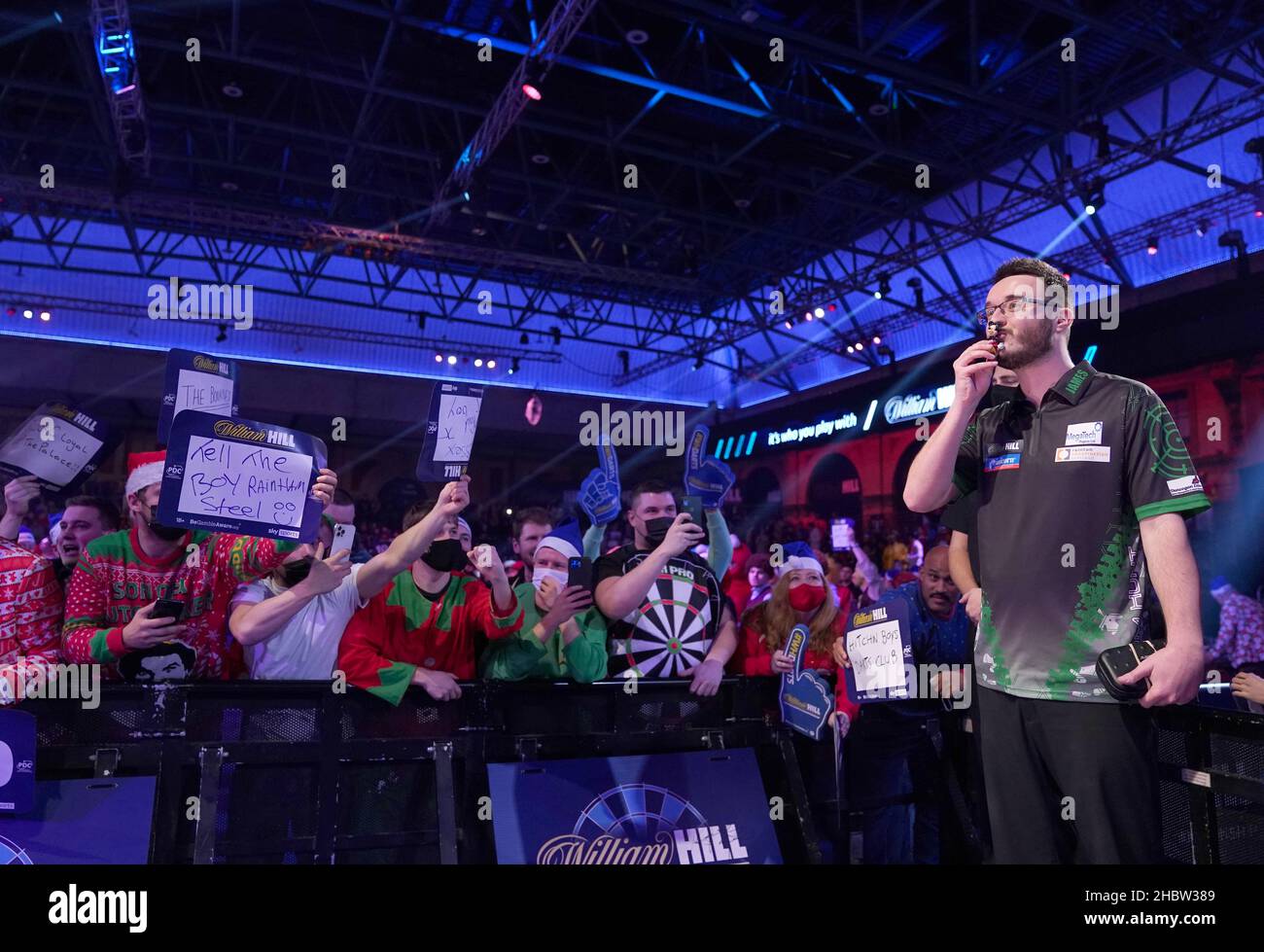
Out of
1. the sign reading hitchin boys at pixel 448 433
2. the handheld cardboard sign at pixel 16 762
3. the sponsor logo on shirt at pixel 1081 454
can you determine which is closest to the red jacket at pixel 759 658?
the sign reading hitchin boys at pixel 448 433

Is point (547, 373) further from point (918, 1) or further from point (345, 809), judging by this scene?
point (345, 809)

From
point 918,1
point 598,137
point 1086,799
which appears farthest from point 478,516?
point 1086,799

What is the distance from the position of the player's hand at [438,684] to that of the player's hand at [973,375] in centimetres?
225

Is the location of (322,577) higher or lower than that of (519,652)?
higher

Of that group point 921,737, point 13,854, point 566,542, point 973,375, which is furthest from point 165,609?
point 921,737

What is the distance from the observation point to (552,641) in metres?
3.83

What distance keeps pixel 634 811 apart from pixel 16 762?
2.22 meters

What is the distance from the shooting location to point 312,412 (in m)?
21.0

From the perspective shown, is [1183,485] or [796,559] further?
[796,559]

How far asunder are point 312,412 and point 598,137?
11507 millimetres

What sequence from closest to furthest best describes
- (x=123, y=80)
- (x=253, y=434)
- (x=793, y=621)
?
1. (x=253, y=434)
2. (x=793, y=621)
3. (x=123, y=80)

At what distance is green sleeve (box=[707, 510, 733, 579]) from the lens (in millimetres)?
4617

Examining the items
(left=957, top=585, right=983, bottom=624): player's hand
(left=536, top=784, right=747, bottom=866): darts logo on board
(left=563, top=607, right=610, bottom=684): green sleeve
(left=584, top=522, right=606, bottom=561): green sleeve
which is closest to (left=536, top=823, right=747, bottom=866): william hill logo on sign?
(left=536, top=784, right=747, bottom=866): darts logo on board

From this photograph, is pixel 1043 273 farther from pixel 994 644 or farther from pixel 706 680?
pixel 706 680
